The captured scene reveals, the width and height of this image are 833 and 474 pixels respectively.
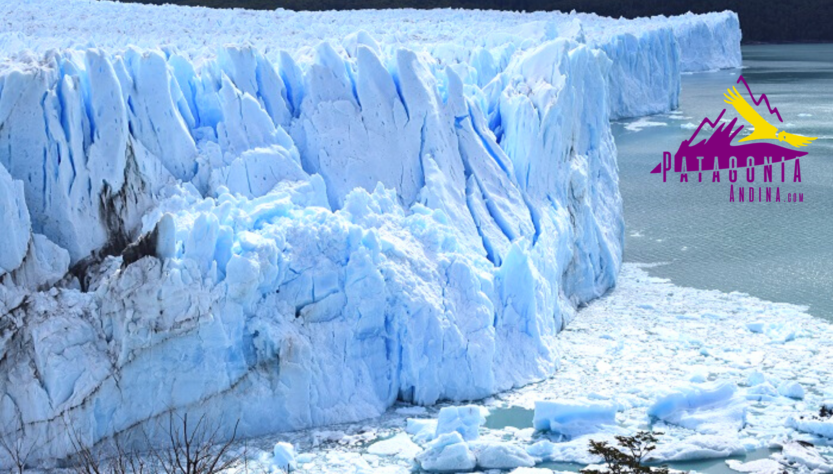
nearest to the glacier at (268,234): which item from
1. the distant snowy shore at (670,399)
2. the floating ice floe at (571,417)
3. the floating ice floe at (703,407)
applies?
the distant snowy shore at (670,399)

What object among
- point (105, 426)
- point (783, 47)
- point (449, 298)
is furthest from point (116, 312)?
point (783, 47)

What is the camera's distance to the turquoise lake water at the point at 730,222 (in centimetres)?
1001

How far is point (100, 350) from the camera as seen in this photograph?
602 cm

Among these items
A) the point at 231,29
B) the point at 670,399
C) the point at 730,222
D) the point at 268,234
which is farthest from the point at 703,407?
the point at 231,29

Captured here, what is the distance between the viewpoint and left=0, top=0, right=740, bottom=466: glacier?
607 centimetres

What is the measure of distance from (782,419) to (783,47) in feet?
118

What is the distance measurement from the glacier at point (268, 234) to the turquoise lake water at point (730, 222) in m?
2.05

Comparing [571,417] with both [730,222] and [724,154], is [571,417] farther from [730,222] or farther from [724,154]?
[724,154]

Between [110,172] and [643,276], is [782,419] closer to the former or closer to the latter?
[643,276]

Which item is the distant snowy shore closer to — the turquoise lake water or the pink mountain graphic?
the turquoise lake water

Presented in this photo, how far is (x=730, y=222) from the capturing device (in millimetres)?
12516

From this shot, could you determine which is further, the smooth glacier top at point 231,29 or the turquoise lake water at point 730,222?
the turquoise lake water at point 730,222

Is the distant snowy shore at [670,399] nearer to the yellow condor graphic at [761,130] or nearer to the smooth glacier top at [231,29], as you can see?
the smooth glacier top at [231,29]

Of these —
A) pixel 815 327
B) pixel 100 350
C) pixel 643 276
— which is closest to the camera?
pixel 100 350
